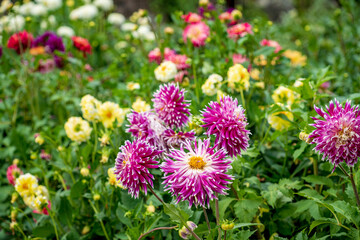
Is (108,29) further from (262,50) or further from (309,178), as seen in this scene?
(309,178)

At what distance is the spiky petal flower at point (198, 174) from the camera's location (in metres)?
0.81

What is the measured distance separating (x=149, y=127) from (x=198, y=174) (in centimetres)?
23

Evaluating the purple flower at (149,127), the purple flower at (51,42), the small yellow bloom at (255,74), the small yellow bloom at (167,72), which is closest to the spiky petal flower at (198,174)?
the purple flower at (149,127)

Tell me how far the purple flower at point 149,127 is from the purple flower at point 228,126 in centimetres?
15

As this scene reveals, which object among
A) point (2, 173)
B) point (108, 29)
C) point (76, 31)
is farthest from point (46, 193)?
point (108, 29)

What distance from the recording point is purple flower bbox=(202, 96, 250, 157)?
0.85 meters

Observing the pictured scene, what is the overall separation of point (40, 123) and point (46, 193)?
2.54 ft

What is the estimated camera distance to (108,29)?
11.3ft

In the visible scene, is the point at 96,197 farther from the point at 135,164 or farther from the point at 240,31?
the point at 240,31

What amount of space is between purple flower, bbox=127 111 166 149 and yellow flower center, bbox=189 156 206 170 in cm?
15

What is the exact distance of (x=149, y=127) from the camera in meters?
0.97

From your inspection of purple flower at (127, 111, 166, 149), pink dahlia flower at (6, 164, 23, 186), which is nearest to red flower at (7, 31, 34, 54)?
pink dahlia flower at (6, 164, 23, 186)

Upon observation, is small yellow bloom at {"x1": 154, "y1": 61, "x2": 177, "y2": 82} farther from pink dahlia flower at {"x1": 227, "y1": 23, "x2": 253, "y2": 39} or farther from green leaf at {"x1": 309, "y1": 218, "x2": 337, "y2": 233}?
green leaf at {"x1": 309, "y1": 218, "x2": 337, "y2": 233}

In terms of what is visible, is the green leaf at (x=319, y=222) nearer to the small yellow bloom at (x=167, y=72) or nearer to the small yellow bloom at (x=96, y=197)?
the small yellow bloom at (x=96, y=197)
